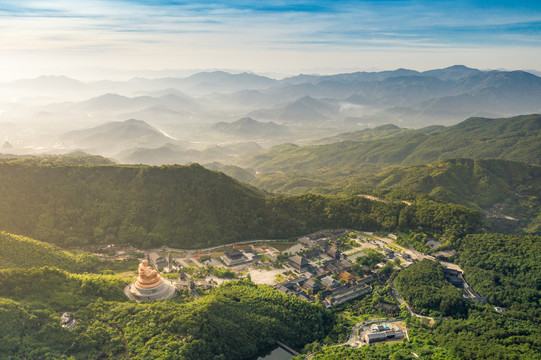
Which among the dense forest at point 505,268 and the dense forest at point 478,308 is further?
the dense forest at point 505,268

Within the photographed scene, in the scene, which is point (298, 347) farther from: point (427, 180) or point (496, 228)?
point (427, 180)

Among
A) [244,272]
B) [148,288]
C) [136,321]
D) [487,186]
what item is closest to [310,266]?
[244,272]

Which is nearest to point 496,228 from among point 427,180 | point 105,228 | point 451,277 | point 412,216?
point 427,180

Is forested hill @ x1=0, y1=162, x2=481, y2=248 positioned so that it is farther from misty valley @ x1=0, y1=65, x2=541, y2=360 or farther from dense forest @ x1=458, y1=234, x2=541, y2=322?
dense forest @ x1=458, y1=234, x2=541, y2=322

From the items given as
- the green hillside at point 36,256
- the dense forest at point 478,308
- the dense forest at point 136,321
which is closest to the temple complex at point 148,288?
the dense forest at point 136,321

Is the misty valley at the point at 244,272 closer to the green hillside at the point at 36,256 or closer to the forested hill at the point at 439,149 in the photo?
the green hillside at the point at 36,256

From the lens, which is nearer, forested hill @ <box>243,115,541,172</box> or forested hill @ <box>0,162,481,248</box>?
forested hill @ <box>0,162,481,248</box>

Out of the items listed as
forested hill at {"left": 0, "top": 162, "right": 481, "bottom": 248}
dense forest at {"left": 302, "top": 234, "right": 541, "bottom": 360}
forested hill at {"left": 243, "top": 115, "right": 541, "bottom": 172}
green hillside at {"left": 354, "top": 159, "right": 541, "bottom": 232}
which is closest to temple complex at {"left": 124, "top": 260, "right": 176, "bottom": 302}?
forested hill at {"left": 0, "top": 162, "right": 481, "bottom": 248}
